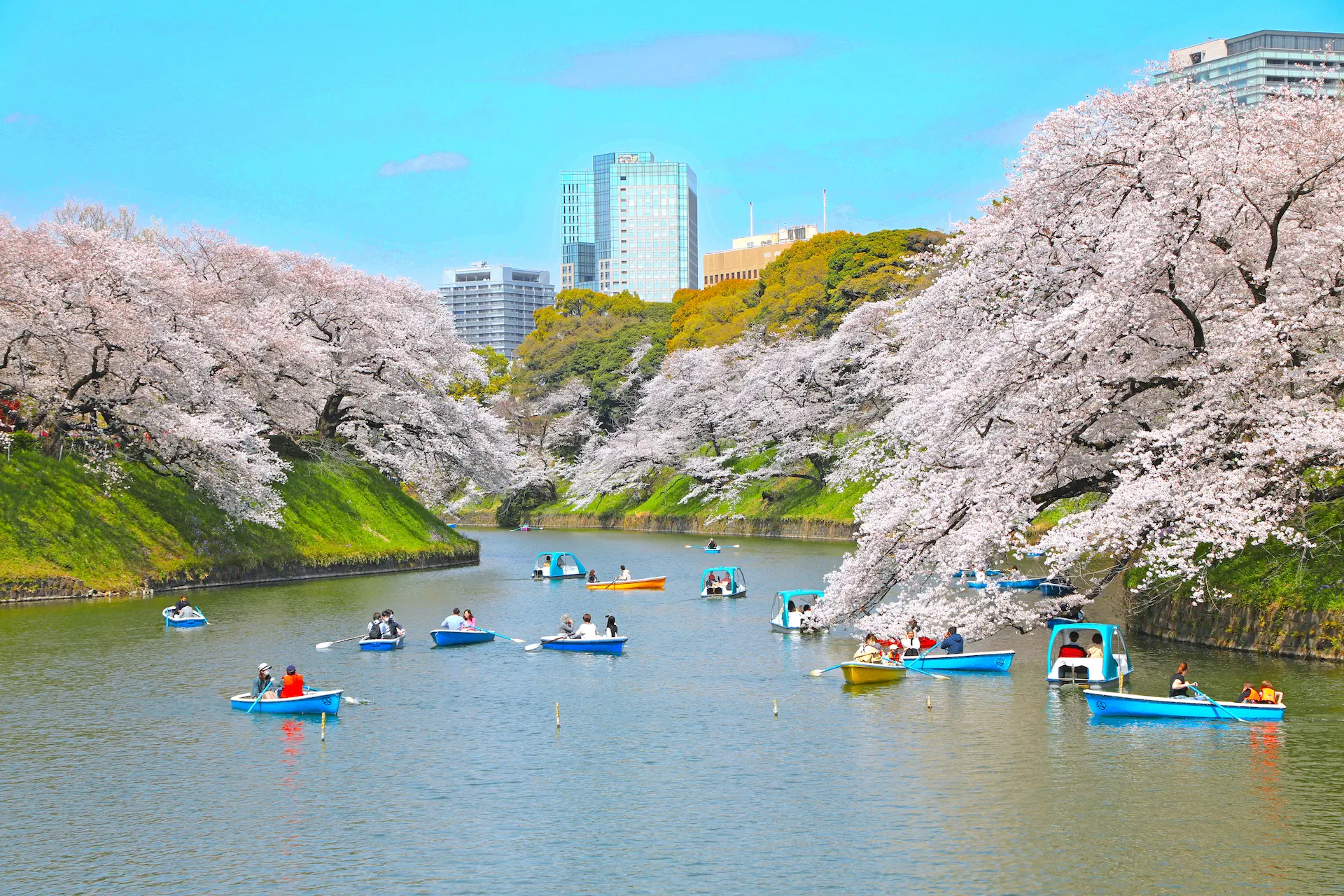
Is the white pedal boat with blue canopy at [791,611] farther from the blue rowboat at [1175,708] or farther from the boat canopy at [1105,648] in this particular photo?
the blue rowboat at [1175,708]

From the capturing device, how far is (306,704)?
28250 millimetres

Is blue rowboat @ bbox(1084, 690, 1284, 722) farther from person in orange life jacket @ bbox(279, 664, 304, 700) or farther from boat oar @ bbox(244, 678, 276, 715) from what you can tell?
boat oar @ bbox(244, 678, 276, 715)

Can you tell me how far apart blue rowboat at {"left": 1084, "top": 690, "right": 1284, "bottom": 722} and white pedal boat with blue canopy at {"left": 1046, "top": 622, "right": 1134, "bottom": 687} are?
11.0 ft

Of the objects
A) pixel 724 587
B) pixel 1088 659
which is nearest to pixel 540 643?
pixel 724 587

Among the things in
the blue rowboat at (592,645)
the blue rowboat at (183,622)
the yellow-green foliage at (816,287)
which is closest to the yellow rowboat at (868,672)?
the blue rowboat at (592,645)

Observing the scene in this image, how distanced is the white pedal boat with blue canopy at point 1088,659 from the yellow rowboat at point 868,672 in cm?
405

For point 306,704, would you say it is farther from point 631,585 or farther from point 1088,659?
point 631,585

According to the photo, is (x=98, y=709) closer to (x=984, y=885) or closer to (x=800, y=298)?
(x=984, y=885)

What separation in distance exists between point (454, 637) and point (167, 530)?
20253mm

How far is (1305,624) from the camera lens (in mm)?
31250

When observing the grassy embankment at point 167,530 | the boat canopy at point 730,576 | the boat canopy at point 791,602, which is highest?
the grassy embankment at point 167,530

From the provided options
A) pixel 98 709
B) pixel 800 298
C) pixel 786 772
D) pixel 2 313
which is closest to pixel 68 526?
pixel 2 313

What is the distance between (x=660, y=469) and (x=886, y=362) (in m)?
43.3

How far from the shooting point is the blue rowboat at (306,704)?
28172 millimetres
